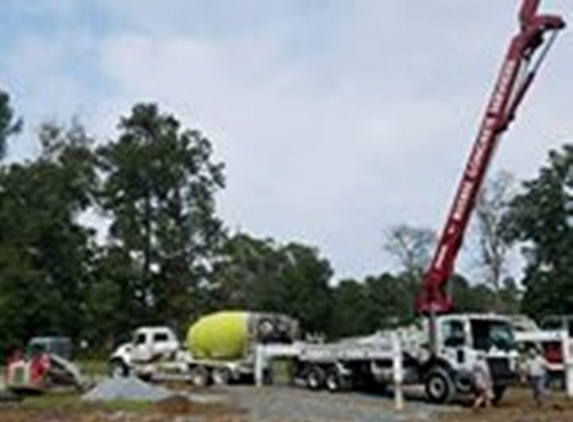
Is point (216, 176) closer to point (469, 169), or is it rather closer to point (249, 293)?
point (249, 293)

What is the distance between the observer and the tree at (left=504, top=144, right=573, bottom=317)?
295 ft

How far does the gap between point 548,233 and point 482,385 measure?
189 ft

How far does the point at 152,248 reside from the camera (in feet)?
341

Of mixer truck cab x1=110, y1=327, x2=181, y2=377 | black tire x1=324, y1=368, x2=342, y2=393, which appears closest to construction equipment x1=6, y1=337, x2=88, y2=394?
mixer truck cab x1=110, y1=327, x2=181, y2=377

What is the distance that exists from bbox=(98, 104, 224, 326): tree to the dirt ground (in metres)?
58.5

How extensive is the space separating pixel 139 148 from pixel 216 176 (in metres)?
6.36

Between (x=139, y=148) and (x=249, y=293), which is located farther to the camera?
(x=249, y=293)

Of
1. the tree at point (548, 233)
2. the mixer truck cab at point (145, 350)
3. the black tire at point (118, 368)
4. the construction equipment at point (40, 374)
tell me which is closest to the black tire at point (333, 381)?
the construction equipment at point (40, 374)

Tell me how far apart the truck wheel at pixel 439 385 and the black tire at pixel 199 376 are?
1267cm

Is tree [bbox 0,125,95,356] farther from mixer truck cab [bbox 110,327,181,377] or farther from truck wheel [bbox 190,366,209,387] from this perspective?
truck wheel [bbox 190,366,209,387]

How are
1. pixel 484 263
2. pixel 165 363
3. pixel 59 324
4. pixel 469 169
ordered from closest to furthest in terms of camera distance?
pixel 469 169
pixel 165 363
pixel 59 324
pixel 484 263

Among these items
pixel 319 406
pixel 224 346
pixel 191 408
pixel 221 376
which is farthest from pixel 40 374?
pixel 319 406

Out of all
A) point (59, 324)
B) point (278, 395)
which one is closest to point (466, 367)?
point (278, 395)

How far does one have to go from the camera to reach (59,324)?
Answer: 95688mm
